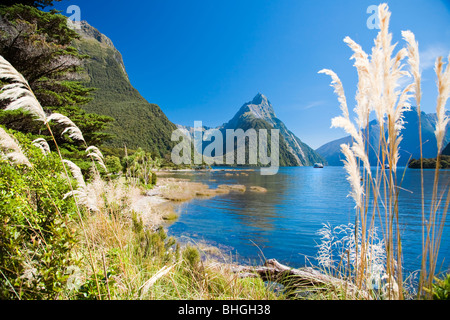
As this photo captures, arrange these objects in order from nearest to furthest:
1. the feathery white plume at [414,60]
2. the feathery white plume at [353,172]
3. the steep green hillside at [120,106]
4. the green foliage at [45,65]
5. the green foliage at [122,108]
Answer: the feathery white plume at [414,60] < the feathery white plume at [353,172] < the green foliage at [45,65] < the green foliage at [122,108] < the steep green hillside at [120,106]

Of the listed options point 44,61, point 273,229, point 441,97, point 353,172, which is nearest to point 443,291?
point 353,172

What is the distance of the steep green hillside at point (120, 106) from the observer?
117 metres

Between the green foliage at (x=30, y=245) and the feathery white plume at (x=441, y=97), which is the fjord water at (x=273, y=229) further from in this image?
the feathery white plume at (x=441, y=97)

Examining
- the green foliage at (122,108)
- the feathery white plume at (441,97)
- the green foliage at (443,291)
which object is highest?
the green foliage at (122,108)

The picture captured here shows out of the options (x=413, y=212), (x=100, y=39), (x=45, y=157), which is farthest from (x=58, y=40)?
(x=100, y=39)

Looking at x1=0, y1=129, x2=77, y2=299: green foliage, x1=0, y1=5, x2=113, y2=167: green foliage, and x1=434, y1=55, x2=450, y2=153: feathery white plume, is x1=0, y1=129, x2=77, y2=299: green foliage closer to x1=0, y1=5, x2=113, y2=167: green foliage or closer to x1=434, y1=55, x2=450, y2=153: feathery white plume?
x1=434, y1=55, x2=450, y2=153: feathery white plume

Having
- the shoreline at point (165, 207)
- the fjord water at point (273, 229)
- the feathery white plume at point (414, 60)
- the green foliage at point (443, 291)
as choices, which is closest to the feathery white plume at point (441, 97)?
the feathery white plume at point (414, 60)

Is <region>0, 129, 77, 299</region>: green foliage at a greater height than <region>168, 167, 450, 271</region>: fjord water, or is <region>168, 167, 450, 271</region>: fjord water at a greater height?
<region>0, 129, 77, 299</region>: green foliage

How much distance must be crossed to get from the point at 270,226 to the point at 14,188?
1295cm

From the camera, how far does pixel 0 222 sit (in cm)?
211

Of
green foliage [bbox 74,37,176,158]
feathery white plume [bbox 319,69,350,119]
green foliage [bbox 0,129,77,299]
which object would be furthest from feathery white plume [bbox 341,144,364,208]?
green foliage [bbox 74,37,176,158]

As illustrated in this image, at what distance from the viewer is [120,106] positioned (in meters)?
131

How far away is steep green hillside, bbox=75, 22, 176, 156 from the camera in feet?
384
